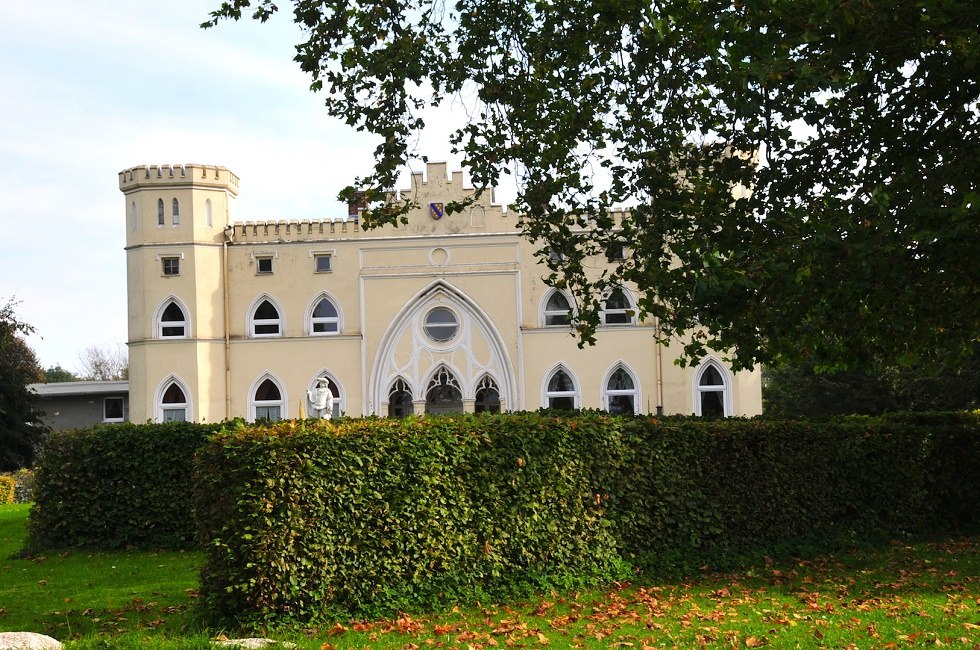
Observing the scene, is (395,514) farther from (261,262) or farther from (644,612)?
(261,262)

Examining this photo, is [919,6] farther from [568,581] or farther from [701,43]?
[568,581]

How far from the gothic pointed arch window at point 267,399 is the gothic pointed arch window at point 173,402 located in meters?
1.93

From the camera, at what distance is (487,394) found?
3238 cm

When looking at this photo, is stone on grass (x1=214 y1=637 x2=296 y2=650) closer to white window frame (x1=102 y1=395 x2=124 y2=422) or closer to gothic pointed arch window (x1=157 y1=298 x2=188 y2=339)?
gothic pointed arch window (x1=157 y1=298 x2=188 y2=339)

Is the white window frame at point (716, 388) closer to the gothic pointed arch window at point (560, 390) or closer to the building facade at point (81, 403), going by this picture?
the gothic pointed arch window at point (560, 390)

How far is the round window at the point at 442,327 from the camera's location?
32.2m

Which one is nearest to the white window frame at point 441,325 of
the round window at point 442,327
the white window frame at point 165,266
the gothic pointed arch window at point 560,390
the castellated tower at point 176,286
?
the round window at point 442,327

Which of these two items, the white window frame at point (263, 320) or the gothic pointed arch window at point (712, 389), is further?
the white window frame at point (263, 320)

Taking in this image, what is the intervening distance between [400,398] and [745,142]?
2351cm

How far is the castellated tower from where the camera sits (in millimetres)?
31719

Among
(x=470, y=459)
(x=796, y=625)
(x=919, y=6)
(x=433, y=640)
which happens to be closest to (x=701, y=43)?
(x=919, y=6)

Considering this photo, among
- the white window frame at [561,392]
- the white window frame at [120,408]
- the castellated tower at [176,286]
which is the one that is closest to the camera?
the castellated tower at [176,286]

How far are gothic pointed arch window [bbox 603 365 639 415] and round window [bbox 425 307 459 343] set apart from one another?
497cm

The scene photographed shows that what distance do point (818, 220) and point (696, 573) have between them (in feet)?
13.2
